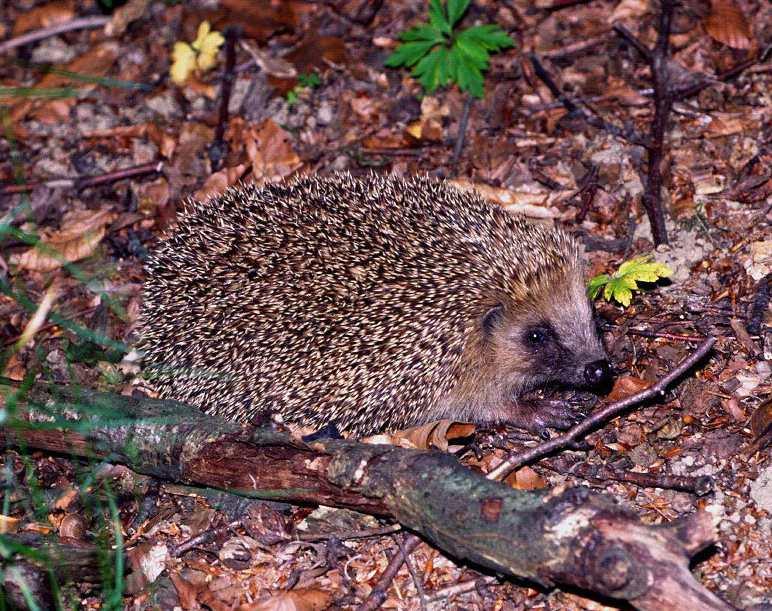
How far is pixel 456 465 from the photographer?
5242 millimetres

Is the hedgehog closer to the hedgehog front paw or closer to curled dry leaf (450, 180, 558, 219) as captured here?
the hedgehog front paw

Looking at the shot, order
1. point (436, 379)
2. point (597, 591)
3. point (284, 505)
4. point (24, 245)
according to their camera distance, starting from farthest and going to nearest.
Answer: point (24, 245), point (436, 379), point (284, 505), point (597, 591)

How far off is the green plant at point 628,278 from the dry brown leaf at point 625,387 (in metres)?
0.57

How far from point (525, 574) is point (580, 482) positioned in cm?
146

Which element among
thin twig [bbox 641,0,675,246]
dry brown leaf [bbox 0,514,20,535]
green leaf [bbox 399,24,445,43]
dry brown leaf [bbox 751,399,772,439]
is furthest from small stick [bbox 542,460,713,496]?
green leaf [bbox 399,24,445,43]

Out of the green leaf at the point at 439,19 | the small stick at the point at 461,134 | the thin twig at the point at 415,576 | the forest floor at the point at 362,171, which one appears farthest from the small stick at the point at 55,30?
the thin twig at the point at 415,576

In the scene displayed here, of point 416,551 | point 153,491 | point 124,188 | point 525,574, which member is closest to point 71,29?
point 124,188

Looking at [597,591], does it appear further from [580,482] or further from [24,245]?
[24,245]

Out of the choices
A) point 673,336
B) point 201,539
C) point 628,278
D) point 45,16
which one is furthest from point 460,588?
point 45,16

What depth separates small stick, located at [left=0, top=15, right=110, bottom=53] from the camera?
11.0 meters

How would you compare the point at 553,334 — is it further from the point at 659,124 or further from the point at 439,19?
the point at 439,19

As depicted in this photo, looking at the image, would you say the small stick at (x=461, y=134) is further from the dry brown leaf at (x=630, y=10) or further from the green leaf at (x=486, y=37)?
the dry brown leaf at (x=630, y=10)

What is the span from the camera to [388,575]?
18.6 feet

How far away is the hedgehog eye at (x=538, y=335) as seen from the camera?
6.84 m
